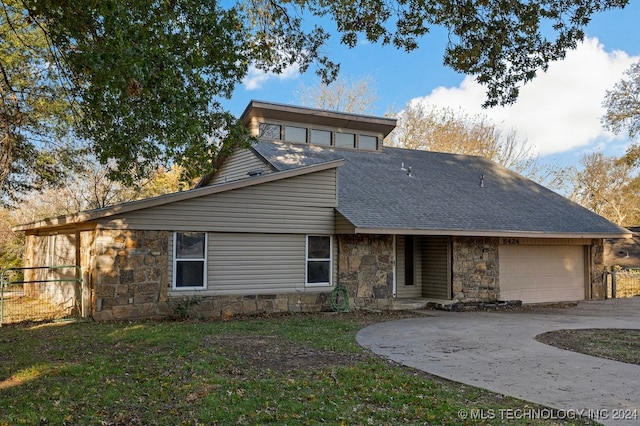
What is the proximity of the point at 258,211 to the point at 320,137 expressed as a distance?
21.7 feet

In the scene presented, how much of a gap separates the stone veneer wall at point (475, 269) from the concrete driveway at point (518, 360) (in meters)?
2.11

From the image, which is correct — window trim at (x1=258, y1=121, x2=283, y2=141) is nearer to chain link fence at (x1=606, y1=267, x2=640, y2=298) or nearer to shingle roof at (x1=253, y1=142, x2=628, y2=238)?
shingle roof at (x1=253, y1=142, x2=628, y2=238)

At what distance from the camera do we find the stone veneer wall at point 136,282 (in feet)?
A: 35.1

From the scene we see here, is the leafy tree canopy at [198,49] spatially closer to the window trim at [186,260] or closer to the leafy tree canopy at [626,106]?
the window trim at [186,260]

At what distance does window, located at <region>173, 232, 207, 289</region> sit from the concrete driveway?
4151mm

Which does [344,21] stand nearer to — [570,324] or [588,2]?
[588,2]

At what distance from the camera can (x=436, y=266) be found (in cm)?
1563

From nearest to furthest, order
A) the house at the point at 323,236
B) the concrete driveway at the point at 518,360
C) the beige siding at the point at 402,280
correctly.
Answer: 1. the concrete driveway at the point at 518,360
2. the house at the point at 323,236
3. the beige siding at the point at 402,280

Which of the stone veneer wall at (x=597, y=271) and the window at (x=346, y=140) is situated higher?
the window at (x=346, y=140)

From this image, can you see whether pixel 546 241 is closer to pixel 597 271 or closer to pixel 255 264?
pixel 597 271

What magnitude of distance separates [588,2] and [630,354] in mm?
5373

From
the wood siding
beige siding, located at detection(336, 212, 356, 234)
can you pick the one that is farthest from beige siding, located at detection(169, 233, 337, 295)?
the wood siding

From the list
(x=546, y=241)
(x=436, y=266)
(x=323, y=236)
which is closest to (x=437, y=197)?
(x=436, y=266)

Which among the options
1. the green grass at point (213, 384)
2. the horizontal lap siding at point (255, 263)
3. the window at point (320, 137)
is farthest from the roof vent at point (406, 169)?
the green grass at point (213, 384)
